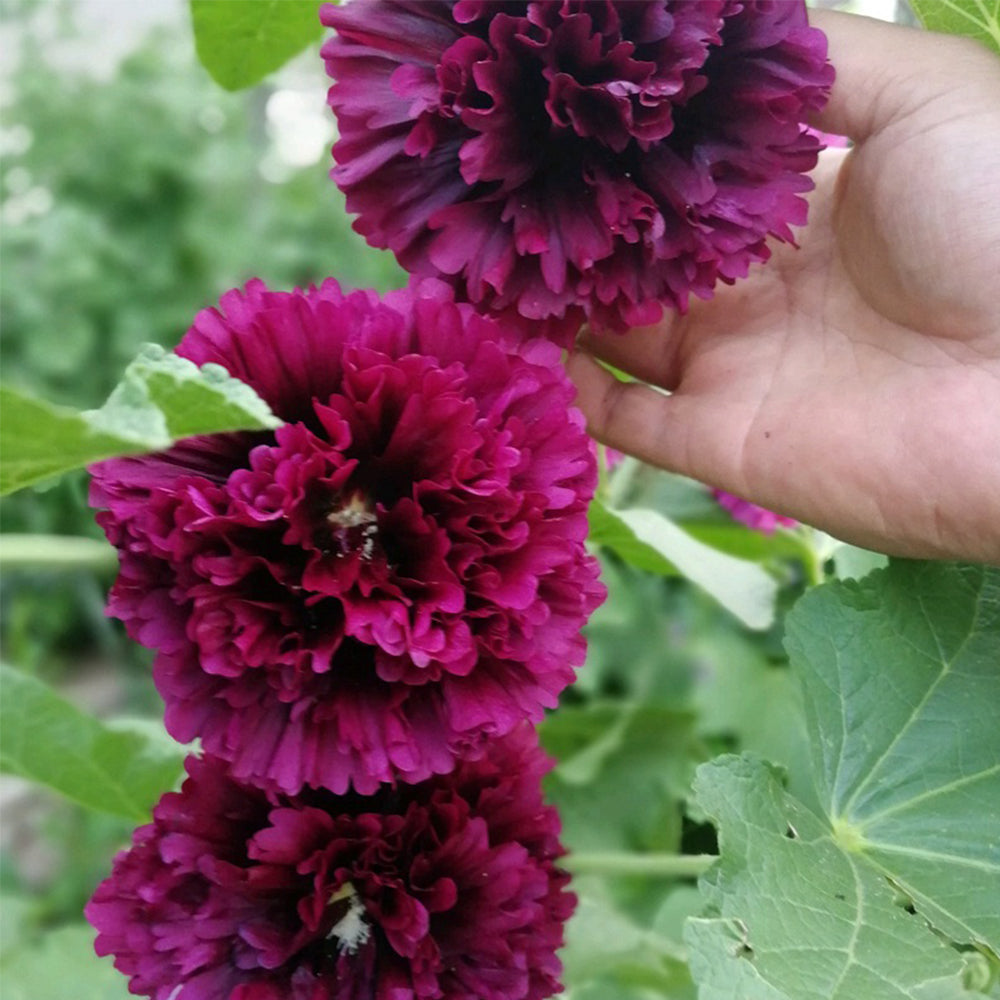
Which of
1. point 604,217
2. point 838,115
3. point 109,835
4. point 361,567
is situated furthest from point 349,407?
point 109,835

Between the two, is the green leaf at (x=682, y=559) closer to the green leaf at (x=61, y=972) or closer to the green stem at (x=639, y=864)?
the green stem at (x=639, y=864)

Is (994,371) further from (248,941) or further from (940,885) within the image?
(248,941)

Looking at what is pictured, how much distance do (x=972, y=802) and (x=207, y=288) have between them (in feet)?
6.59

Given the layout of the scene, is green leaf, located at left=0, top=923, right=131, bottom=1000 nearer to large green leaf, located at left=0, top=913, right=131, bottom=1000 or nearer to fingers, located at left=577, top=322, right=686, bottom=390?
large green leaf, located at left=0, top=913, right=131, bottom=1000

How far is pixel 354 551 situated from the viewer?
1.68ft

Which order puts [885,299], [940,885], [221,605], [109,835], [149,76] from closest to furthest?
[221,605] → [940,885] → [885,299] → [109,835] → [149,76]

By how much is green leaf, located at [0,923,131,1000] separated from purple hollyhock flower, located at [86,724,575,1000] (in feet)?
1.60

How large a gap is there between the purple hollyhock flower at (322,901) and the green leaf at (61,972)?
487 mm

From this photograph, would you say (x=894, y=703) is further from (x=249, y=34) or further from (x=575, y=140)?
(x=249, y=34)

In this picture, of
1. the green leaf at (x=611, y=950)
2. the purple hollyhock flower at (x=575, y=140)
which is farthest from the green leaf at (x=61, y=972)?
the purple hollyhock flower at (x=575, y=140)

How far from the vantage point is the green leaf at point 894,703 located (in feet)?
2.24

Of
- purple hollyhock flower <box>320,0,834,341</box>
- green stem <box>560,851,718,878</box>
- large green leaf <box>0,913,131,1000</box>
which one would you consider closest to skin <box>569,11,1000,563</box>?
purple hollyhock flower <box>320,0,834,341</box>

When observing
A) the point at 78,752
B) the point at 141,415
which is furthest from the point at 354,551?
the point at 78,752

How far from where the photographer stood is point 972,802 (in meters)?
0.67
